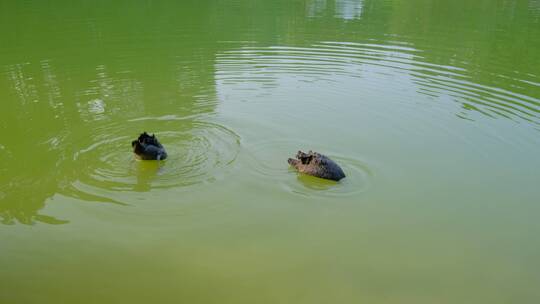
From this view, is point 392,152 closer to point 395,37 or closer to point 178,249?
point 178,249

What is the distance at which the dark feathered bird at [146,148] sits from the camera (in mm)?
8938

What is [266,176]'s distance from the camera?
362 inches

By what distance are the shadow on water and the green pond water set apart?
0.25 ft

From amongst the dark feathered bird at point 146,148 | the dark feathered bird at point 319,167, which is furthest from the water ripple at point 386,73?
the dark feathered bird at point 146,148

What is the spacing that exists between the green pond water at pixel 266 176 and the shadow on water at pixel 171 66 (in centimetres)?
8

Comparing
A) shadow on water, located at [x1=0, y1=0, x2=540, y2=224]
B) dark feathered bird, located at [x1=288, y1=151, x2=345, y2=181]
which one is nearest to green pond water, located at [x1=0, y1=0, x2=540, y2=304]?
shadow on water, located at [x1=0, y1=0, x2=540, y2=224]

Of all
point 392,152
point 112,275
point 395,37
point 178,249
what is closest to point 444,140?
point 392,152

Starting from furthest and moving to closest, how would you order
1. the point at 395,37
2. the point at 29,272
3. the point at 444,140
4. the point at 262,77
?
the point at 395,37, the point at 262,77, the point at 444,140, the point at 29,272

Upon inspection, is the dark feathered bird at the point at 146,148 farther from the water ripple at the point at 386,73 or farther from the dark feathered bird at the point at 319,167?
the water ripple at the point at 386,73

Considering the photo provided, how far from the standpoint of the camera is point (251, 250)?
7086 mm

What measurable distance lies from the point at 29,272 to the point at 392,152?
7.18 m

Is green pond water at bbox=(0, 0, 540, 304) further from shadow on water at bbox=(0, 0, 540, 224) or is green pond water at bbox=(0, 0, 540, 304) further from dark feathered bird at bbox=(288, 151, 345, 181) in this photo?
dark feathered bird at bbox=(288, 151, 345, 181)

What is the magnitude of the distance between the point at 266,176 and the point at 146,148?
2.26 metres

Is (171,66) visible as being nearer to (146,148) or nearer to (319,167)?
(146,148)
